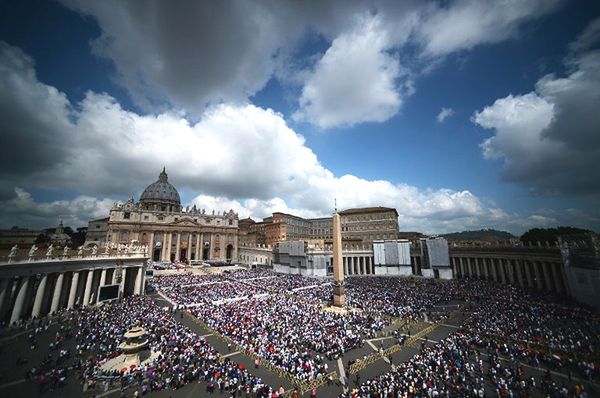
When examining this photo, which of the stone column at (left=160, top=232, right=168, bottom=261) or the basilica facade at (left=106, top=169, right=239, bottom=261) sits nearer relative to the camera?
the basilica facade at (left=106, top=169, right=239, bottom=261)

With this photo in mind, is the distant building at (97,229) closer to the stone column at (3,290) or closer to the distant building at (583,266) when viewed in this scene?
the stone column at (3,290)

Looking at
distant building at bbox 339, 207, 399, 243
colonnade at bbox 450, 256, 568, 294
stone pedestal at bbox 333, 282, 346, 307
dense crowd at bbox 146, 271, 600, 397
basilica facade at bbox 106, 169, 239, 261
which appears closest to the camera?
dense crowd at bbox 146, 271, 600, 397

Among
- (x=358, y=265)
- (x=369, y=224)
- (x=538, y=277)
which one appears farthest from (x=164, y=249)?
(x=538, y=277)

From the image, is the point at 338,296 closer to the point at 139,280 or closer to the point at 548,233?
the point at 139,280

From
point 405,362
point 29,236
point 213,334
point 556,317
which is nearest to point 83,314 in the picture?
point 213,334

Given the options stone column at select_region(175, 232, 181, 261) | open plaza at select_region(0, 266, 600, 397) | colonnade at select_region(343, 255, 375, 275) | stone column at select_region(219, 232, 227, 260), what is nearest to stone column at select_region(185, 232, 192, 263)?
stone column at select_region(175, 232, 181, 261)

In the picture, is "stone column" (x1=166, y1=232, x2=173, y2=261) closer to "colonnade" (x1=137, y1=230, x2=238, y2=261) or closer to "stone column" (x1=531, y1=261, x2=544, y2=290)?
"colonnade" (x1=137, y1=230, x2=238, y2=261)
